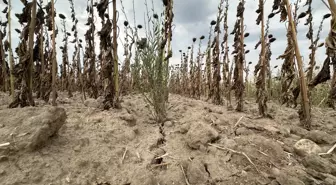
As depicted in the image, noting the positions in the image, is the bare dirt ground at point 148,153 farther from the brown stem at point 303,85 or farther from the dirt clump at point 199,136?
the brown stem at point 303,85

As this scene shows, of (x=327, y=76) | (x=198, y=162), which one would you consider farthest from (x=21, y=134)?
(x=327, y=76)

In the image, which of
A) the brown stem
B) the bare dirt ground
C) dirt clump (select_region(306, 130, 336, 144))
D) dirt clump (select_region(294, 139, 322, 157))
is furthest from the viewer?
the brown stem

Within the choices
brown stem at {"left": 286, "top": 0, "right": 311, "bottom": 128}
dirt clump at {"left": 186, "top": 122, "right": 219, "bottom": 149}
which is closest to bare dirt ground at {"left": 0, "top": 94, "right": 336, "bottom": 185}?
dirt clump at {"left": 186, "top": 122, "right": 219, "bottom": 149}

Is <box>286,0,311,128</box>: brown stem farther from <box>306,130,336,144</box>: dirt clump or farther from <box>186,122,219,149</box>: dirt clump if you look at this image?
<box>186,122,219,149</box>: dirt clump

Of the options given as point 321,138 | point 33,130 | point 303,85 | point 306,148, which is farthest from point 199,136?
point 303,85

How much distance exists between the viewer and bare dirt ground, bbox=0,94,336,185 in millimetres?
1833

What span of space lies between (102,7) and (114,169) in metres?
2.32

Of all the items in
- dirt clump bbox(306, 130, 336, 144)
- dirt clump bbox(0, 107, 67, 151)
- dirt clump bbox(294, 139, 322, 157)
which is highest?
dirt clump bbox(0, 107, 67, 151)

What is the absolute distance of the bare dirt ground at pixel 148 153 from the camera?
1833 millimetres

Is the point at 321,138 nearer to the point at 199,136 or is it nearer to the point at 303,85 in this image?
the point at 303,85

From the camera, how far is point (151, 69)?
3.16m

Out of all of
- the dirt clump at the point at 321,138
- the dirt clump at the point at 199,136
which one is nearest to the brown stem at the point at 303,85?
the dirt clump at the point at 321,138

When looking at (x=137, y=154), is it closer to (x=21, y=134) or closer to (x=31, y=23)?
(x=21, y=134)

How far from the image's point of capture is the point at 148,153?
2.25 m
